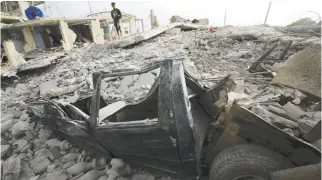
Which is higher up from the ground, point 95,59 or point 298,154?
point 298,154

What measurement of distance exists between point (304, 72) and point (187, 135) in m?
1.12

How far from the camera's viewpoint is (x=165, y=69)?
6.68ft

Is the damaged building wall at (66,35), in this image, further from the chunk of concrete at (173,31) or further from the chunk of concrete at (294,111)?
the chunk of concrete at (294,111)

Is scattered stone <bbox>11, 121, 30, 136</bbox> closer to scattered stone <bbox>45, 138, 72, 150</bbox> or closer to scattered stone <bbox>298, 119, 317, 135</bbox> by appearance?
scattered stone <bbox>45, 138, 72, 150</bbox>

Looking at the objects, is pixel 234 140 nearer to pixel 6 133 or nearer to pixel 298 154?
pixel 298 154

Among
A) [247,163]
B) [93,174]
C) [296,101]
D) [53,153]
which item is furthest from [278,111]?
[53,153]

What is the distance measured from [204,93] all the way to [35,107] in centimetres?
316

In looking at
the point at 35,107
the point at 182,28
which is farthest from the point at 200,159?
the point at 182,28

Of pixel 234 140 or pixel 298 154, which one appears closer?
pixel 298 154

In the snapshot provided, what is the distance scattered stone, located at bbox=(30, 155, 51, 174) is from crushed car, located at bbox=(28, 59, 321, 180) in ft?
2.44

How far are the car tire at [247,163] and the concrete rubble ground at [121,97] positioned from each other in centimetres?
33

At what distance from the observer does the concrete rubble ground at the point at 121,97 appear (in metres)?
2.37

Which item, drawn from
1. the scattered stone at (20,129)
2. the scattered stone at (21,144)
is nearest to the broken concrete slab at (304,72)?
the scattered stone at (21,144)

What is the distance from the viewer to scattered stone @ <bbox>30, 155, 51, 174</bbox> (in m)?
3.10
